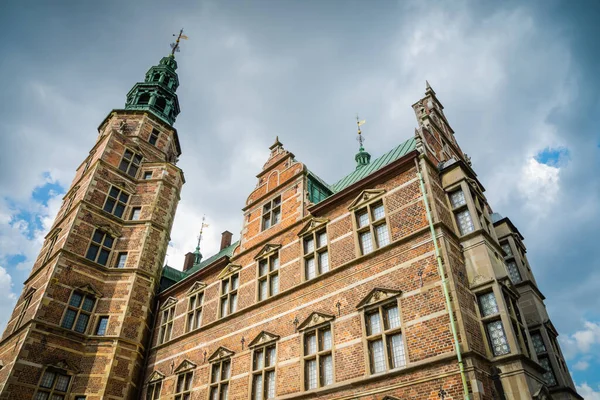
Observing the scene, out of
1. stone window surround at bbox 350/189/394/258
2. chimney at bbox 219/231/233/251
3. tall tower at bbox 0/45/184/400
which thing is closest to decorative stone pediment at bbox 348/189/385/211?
stone window surround at bbox 350/189/394/258

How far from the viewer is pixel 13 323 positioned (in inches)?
798

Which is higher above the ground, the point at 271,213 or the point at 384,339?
the point at 271,213

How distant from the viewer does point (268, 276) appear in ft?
53.2

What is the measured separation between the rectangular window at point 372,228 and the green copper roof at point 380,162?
1.38 metres

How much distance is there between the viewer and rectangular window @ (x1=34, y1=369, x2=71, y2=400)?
17.0m

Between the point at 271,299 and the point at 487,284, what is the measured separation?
7.45 metres

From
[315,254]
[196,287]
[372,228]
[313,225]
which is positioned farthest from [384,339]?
[196,287]

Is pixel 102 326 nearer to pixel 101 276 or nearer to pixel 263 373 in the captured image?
pixel 101 276

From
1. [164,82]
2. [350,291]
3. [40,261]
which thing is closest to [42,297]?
[40,261]

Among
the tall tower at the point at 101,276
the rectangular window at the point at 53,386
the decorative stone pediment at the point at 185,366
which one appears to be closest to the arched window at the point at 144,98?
the tall tower at the point at 101,276

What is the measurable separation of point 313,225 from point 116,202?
13759mm

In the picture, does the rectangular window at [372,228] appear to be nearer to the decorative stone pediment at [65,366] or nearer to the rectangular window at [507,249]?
the rectangular window at [507,249]

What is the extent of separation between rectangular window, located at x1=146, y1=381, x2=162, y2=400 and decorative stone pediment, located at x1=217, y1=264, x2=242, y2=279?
5275mm

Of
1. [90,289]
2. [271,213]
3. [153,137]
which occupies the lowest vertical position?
[90,289]
